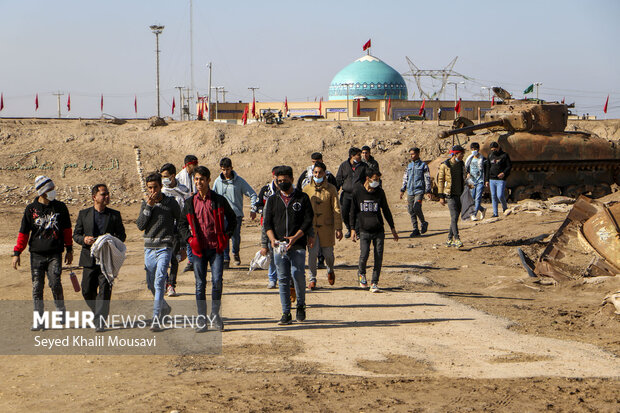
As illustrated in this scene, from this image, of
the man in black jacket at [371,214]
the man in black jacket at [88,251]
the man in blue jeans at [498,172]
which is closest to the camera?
the man in black jacket at [88,251]

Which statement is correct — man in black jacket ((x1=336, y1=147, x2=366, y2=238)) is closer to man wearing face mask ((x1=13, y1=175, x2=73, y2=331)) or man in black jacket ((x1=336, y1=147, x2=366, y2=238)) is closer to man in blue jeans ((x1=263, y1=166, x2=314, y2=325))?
man in blue jeans ((x1=263, y1=166, x2=314, y2=325))

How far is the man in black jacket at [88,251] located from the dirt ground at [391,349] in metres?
1.12

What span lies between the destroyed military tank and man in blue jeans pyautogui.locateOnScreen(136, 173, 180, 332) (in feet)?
53.0

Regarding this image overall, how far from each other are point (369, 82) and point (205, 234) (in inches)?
2290

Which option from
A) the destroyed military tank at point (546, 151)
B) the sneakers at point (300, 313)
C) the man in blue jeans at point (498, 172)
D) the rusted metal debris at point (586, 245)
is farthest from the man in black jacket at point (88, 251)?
the destroyed military tank at point (546, 151)

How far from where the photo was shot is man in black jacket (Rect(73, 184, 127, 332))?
834cm

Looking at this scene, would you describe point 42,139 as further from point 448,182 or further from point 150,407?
point 150,407

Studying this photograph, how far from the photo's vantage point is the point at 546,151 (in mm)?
24375

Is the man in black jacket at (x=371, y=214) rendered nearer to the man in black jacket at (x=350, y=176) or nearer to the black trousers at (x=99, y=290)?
the man in black jacket at (x=350, y=176)

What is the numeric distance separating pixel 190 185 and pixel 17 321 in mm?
3343

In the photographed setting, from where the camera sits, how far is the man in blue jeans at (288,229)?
855 centimetres

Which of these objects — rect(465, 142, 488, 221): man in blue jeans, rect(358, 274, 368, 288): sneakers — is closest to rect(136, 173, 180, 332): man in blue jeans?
rect(358, 274, 368, 288): sneakers

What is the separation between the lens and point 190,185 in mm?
11430

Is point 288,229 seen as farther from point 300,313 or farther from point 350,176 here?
point 350,176
